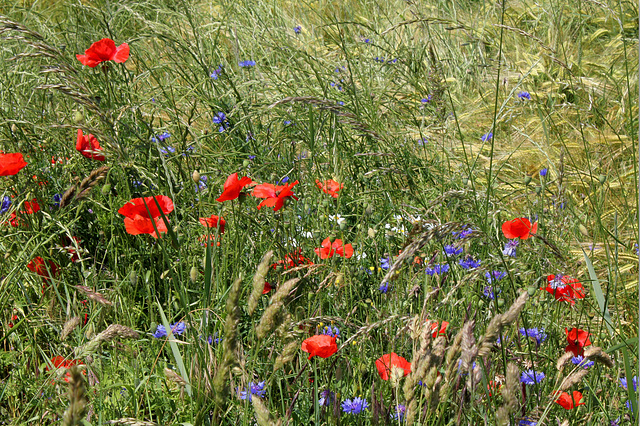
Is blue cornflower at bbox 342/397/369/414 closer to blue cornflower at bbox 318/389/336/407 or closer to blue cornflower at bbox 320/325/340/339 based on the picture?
blue cornflower at bbox 318/389/336/407

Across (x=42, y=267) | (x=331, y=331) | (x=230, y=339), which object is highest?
(x=230, y=339)

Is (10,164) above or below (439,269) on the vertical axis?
above

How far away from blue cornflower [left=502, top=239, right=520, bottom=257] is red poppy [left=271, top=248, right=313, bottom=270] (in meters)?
0.55

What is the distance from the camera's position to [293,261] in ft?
5.13

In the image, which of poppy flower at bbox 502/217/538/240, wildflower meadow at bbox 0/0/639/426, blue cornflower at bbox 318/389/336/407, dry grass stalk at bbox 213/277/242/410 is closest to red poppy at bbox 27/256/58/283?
wildflower meadow at bbox 0/0/639/426

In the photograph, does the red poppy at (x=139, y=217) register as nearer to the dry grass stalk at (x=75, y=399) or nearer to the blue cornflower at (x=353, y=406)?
the blue cornflower at (x=353, y=406)

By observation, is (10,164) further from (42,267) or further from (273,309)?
(273,309)

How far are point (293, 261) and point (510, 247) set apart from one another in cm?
61

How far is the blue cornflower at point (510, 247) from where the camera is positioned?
162 centimetres

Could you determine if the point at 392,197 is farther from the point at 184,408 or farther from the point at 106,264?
the point at 184,408

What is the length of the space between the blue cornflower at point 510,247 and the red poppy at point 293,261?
1.81 ft

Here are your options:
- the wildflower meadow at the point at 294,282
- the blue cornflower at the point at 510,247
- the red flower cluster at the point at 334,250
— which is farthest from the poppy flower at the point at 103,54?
the blue cornflower at the point at 510,247

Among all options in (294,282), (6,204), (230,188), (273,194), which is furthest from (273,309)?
(6,204)

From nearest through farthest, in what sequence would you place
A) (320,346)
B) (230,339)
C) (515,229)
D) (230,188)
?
(230,339), (320,346), (230,188), (515,229)
